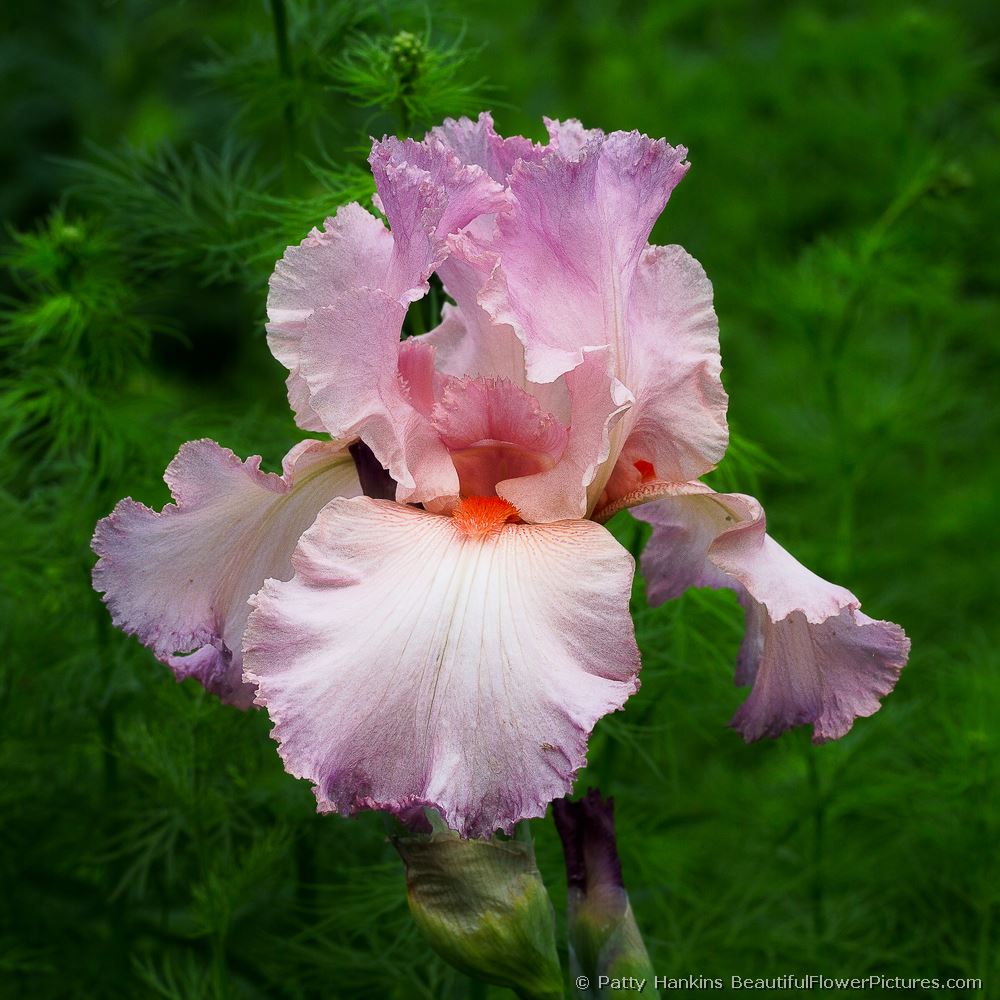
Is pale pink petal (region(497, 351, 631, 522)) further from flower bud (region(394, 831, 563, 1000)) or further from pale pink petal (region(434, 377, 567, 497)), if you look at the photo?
flower bud (region(394, 831, 563, 1000))

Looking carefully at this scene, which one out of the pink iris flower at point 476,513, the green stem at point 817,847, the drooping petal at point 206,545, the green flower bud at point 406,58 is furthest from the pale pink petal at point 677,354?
the green stem at point 817,847

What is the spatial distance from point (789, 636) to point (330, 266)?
1.55ft

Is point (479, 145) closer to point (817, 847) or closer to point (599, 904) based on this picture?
point (599, 904)

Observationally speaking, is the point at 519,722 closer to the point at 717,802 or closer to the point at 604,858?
the point at 604,858

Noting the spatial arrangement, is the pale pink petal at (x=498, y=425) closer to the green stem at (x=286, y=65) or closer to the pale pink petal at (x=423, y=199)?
the pale pink petal at (x=423, y=199)

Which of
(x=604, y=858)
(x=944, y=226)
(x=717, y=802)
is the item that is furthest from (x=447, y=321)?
(x=944, y=226)

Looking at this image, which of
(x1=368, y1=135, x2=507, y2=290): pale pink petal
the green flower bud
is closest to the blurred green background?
the green flower bud

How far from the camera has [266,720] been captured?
1.51 meters

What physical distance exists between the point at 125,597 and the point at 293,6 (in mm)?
792

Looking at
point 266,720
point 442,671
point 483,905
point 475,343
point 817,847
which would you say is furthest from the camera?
point 817,847

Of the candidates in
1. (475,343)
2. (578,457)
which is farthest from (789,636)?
(475,343)

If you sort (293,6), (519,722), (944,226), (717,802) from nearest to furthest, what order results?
(519,722), (293,6), (717,802), (944,226)

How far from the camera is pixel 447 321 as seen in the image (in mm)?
1131

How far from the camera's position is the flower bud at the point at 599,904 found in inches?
42.1
